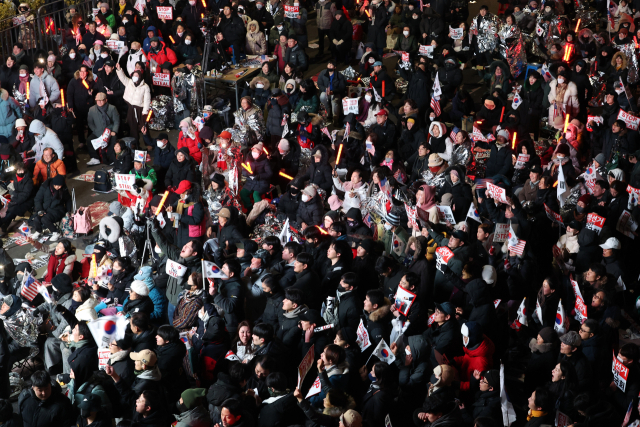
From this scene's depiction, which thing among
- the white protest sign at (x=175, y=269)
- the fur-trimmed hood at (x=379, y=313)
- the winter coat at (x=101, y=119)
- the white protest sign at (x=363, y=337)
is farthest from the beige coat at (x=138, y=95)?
the white protest sign at (x=363, y=337)

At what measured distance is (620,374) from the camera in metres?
7.18

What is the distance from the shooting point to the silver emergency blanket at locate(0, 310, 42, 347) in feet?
29.0

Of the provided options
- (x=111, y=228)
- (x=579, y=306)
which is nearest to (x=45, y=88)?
(x=111, y=228)

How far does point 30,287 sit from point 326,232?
349 cm

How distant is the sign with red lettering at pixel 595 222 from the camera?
30.7ft

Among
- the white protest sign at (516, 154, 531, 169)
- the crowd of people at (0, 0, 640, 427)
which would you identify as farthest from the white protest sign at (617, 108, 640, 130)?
the white protest sign at (516, 154, 531, 169)

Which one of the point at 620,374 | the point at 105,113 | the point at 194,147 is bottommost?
the point at 194,147

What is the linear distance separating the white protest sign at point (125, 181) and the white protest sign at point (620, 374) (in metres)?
6.73

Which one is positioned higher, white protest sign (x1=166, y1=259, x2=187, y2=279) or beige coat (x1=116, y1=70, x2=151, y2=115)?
white protest sign (x1=166, y1=259, x2=187, y2=279)

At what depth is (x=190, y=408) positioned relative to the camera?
7020mm

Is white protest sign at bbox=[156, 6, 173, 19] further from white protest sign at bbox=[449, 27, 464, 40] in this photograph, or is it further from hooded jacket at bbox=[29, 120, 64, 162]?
white protest sign at bbox=[449, 27, 464, 40]

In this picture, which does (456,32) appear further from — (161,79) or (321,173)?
(321,173)

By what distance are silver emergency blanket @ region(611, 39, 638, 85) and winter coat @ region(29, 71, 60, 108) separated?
1033 cm

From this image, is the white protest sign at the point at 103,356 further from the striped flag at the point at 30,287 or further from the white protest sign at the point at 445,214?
the white protest sign at the point at 445,214
